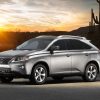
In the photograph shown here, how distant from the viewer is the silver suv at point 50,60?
20.4 m

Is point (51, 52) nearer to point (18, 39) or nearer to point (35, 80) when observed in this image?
point (35, 80)

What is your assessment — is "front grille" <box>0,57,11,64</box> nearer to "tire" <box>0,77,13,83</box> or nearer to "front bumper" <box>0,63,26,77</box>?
"front bumper" <box>0,63,26,77</box>

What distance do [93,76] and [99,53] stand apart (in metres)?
0.99

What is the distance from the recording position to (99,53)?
23.0 metres

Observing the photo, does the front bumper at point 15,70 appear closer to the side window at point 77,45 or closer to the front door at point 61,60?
the front door at point 61,60

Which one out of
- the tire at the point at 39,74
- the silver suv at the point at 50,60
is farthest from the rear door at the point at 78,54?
the tire at the point at 39,74

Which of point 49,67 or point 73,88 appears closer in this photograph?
point 73,88

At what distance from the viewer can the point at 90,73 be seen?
22516 millimetres

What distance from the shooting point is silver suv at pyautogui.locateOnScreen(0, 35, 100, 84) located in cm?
2038

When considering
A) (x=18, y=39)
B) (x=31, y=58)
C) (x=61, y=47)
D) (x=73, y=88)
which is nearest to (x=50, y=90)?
(x=73, y=88)

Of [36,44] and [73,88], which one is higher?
[36,44]

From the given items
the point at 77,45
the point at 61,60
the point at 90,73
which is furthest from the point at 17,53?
the point at 90,73

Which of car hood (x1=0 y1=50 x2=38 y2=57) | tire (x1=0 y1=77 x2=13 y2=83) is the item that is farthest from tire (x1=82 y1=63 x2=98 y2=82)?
tire (x1=0 y1=77 x2=13 y2=83)

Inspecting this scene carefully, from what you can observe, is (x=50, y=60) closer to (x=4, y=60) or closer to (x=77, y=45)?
(x=4, y=60)
